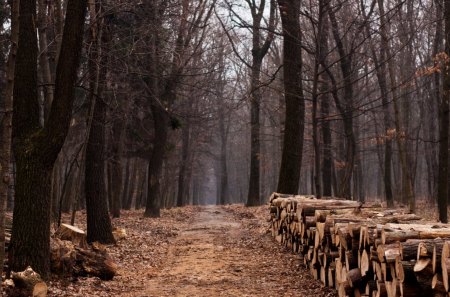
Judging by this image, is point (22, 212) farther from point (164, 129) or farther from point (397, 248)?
point (164, 129)

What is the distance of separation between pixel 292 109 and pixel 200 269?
7.00 metres

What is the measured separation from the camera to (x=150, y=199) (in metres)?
20.7

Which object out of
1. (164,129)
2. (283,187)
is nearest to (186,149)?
(164,129)

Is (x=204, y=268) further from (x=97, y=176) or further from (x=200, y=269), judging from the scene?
(x=97, y=176)

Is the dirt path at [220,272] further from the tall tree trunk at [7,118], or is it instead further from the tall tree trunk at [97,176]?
the tall tree trunk at [7,118]

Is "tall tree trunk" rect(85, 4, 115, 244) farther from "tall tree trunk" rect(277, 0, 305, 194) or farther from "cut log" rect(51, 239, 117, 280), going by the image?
"tall tree trunk" rect(277, 0, 305, 194)

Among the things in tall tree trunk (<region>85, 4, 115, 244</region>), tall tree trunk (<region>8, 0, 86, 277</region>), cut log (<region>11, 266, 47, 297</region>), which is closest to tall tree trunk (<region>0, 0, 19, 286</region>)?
cut log (<region>11, 266, 47, 297</region>)

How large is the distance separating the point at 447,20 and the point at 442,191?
4.95 meters

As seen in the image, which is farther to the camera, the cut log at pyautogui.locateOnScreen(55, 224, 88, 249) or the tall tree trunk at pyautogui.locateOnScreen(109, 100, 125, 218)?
the tall tree trunk at pyautogui.locateOnScreen(109, 100, 125, 218)

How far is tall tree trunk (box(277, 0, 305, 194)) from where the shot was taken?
15.0 meters

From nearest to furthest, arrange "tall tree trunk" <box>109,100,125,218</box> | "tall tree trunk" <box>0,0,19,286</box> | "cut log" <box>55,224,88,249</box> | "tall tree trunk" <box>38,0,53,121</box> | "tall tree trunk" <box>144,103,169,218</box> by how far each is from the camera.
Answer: "tall tree trunk" <box>0,0,19,286</box>
"cut log" <box>55,224,88,249</box>
"tall tree trunk" <box>38,0,53,121</box>
"tall tree trunk" <box>109,100,125,218</box>
"tall tree trunk" <box>144,103,169,218</box>

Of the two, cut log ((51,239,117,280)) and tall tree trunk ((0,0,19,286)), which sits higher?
tall tree trunk ((0,0,19,286))

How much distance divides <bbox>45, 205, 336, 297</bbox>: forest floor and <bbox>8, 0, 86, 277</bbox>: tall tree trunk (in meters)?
0.73

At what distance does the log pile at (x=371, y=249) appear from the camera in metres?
4.89
